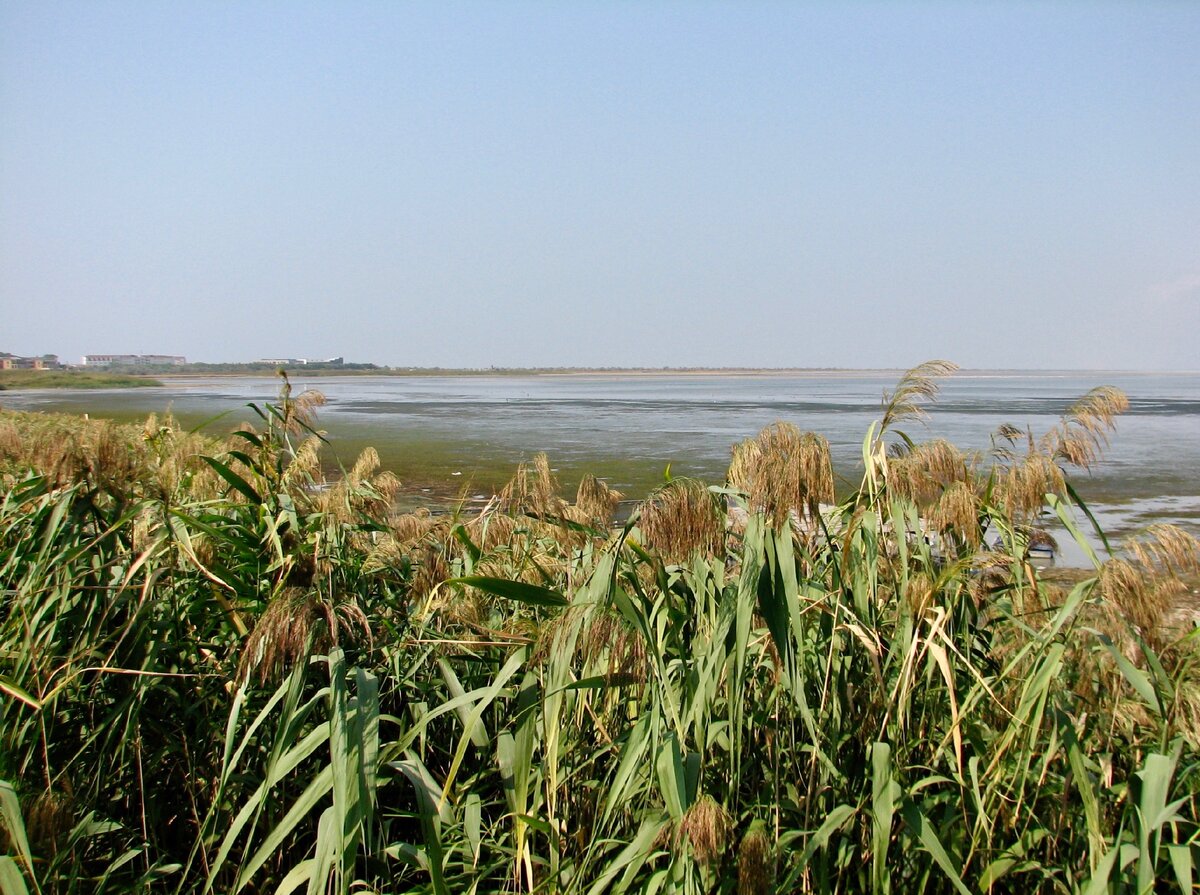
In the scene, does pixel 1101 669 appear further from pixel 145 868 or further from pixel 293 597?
pixel 145 868

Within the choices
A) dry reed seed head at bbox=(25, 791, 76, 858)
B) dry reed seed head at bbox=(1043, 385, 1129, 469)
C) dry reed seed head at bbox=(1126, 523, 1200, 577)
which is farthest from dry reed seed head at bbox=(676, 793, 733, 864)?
dry reed seed head at bbox=(1043, 385, 1129, 469)

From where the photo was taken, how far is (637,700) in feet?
10.1

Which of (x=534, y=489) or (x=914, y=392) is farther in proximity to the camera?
(x=534, y=489)

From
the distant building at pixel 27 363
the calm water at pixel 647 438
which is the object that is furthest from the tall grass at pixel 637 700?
the distant building at pixel 27 363

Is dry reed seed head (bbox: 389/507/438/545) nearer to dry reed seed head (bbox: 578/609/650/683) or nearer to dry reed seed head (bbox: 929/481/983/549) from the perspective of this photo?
dry reed seed head (bbox: 578/609/650/683)

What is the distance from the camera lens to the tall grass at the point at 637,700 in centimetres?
252

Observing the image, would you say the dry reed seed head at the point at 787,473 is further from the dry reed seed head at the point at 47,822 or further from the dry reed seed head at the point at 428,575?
the dry reed seed head at the point at 47,822

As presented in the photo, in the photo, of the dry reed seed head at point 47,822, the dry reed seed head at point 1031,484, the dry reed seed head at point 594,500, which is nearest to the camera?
the dry reed seed head at point 47,822

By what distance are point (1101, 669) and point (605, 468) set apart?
19.8 metres

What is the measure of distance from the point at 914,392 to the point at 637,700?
133 centimetres

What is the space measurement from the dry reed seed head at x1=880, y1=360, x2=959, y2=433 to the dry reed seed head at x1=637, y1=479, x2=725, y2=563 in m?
0.69

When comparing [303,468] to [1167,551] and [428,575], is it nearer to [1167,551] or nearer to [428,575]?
[428,575]

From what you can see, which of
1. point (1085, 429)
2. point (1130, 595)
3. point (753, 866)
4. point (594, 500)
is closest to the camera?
point (753, 866)

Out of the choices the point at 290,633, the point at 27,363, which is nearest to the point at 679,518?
the point at 290,633
